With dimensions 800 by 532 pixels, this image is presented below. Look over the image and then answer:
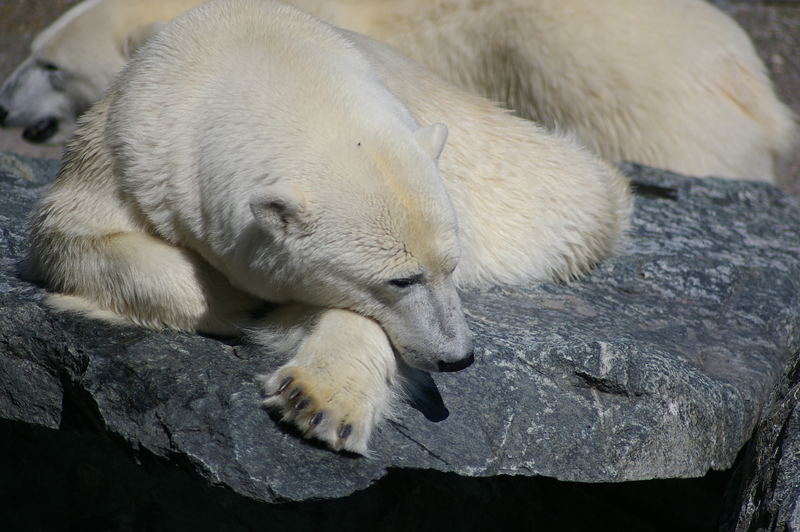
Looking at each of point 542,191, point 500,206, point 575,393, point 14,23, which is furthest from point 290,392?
point 14,23

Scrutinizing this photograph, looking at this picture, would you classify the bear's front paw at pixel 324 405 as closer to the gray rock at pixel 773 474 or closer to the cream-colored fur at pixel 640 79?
the gray rock at pixel 773 474

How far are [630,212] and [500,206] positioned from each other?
753mm

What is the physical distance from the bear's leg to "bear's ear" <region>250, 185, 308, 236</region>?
0.80 feet

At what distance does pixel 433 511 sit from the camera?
232 centimetres

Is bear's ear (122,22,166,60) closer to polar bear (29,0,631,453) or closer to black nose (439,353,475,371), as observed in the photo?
polar bear (29,0,631,453)

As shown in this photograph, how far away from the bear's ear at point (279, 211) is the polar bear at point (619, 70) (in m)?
2.65

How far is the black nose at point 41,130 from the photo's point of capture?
489cm

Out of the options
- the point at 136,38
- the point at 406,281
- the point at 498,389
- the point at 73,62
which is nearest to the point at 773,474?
the point at 498,389

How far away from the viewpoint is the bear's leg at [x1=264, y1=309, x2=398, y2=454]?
1.97 meters

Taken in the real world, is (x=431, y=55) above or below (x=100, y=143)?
below

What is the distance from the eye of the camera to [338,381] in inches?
79.5

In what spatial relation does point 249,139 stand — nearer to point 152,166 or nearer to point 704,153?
→ point 152,166

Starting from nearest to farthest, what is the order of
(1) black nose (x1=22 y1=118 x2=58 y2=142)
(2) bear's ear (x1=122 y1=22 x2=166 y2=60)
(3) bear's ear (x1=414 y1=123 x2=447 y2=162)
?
1. (3) bear's ear (x1=414 y1=123 x2=447 y2=162)
2. (2) bear's ear (x1=122 y1=22 x2=166 y2=60)
3. (1) black nose (x1=22 y1=118 x2=58 y2=142)

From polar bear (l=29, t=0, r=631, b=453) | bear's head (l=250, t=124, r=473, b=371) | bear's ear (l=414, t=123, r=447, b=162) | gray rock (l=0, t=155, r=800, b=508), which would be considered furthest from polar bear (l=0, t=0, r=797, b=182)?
bear's head (l=250, t=124, r=473, b=371)
